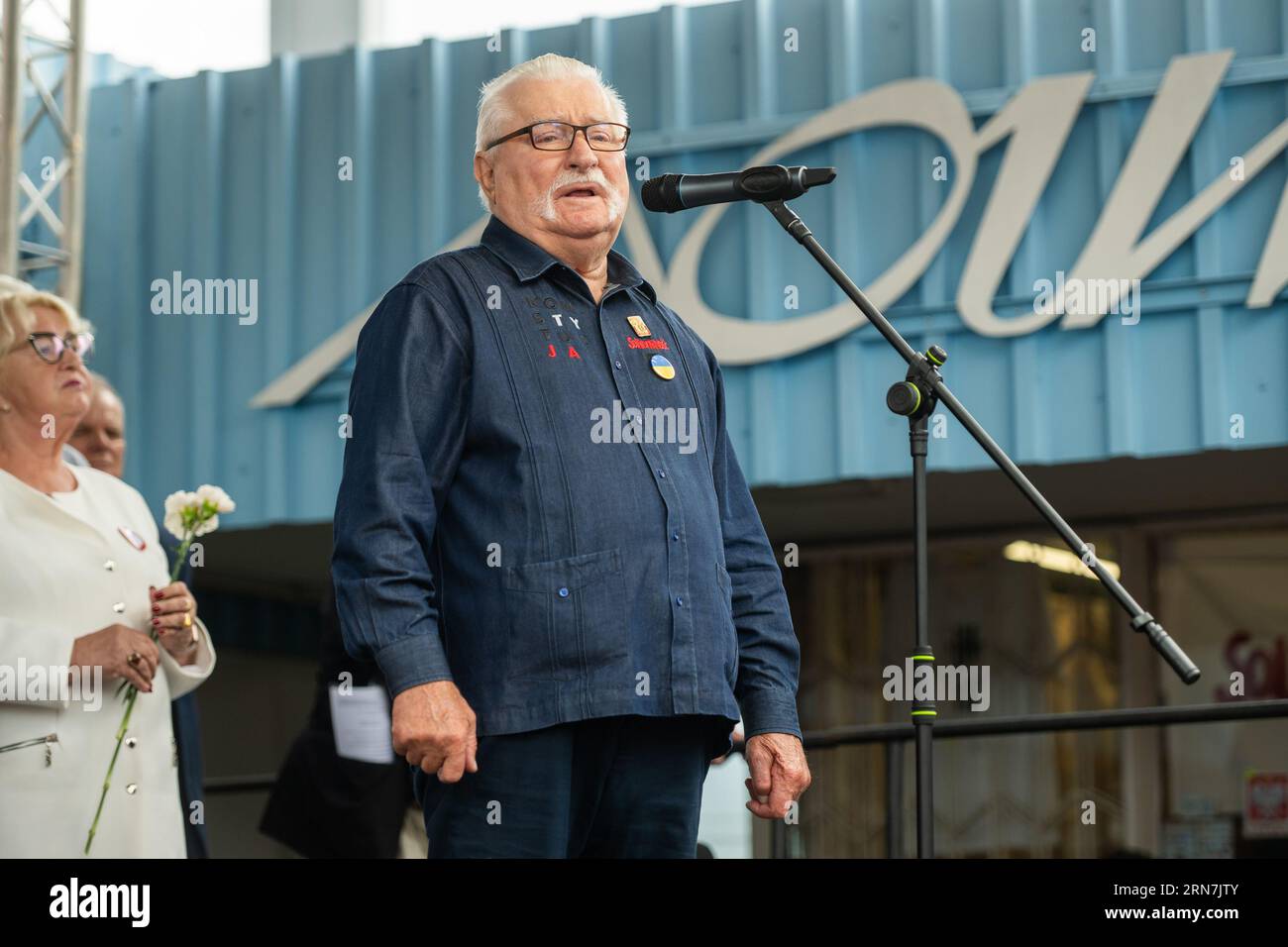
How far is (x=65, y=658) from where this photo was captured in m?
3.09

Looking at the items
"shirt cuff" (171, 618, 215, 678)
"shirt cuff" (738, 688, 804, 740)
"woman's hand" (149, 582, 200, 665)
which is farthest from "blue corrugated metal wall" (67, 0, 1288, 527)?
"shirt cuff" (738, 688, 804, 740)

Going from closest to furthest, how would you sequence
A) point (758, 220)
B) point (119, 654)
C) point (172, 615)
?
point (119, 654)
point (172, 615)
point (758, 220)

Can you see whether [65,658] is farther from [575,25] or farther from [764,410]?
[575,25]

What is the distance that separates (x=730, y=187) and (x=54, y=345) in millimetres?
1401

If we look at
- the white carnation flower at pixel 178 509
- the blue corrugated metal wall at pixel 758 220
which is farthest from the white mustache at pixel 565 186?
the blue corrugated metal wall at pixel 758 220

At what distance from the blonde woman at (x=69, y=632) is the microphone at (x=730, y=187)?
1.24m

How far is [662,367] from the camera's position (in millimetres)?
2557

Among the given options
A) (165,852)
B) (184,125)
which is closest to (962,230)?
(184,125)

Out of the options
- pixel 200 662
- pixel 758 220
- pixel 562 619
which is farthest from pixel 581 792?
pixel 758 220

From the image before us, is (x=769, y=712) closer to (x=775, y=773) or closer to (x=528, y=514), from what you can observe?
(x=775, y=773)

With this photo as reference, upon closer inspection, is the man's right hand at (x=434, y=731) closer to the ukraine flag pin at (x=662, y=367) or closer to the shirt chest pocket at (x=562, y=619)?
the shirt chest pocket at (x=562, y=619)

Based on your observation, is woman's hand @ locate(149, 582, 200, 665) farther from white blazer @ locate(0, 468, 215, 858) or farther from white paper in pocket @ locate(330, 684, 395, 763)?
white paper in pocket @ locate(330, 684, 395, 763)
